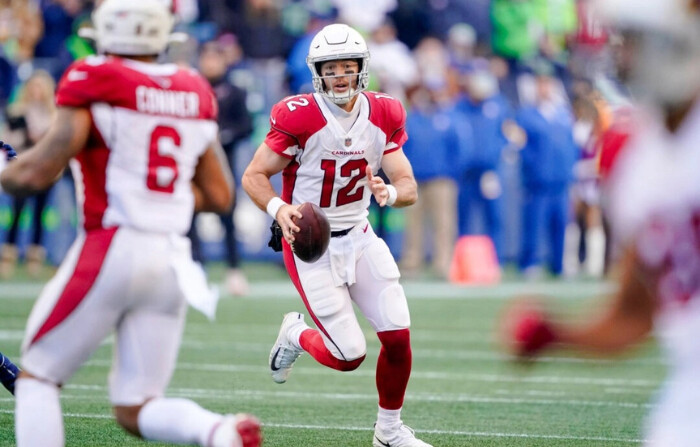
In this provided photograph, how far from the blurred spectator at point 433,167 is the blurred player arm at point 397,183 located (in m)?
7.89

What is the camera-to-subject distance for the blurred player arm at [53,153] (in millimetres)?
3799

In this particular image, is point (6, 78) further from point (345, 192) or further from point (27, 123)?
point (345, 192)

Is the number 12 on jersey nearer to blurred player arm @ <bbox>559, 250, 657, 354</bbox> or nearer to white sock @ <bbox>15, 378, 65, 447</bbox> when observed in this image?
white sock @ <bbox>15, 378, 65, 447</bbox>

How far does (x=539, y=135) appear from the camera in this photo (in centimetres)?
1384

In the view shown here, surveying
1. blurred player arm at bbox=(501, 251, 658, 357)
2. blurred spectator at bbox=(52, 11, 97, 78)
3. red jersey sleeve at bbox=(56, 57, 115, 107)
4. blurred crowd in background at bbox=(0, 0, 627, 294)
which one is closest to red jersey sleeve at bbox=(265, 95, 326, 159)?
red jersey sleeve at bbox=(56, 57, 115, 107)

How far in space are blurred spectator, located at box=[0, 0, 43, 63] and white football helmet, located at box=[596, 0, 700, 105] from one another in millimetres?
12102

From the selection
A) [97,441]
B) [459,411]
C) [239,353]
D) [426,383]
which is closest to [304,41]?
[239,353]

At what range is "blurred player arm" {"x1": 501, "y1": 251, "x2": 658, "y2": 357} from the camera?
2922 millimetres

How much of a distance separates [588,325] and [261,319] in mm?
6887

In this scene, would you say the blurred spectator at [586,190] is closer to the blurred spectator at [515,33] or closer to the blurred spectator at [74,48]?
the blurred spectator at [515,33]

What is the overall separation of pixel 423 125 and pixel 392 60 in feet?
2.89

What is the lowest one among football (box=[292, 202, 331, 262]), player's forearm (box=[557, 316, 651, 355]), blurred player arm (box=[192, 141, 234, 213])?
football (box=[292, 202, 331, 262])

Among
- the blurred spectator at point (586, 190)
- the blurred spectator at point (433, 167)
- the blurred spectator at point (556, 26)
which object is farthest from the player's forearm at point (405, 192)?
the blurred spectator at point (556, 26)

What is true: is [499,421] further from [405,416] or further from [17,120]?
[17,120]
